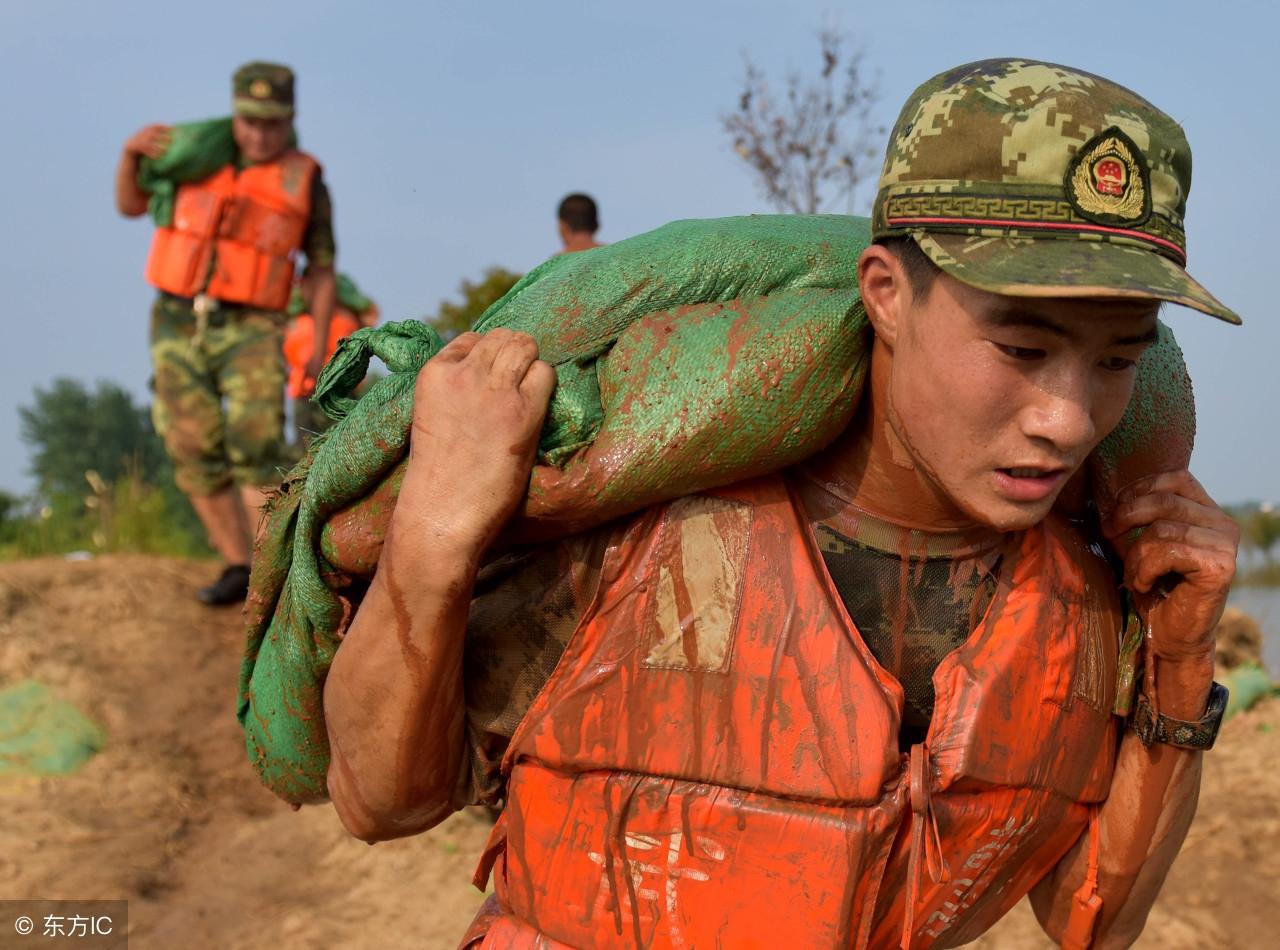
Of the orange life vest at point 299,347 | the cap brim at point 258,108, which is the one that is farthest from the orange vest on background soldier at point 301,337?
the cap brim at point 258,108

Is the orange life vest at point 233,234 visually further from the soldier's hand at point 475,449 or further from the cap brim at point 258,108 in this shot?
the soldier's hand at point 475,449

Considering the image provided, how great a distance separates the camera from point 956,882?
7.63 feet

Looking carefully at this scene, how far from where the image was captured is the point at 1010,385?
6.43 feet

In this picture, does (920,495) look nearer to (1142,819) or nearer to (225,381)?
(1142,819)

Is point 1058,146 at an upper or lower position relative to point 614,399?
upper

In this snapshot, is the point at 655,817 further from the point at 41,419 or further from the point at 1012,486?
the point at 41,419

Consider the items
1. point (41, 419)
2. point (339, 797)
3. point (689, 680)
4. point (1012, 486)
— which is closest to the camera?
point (1012, 486)

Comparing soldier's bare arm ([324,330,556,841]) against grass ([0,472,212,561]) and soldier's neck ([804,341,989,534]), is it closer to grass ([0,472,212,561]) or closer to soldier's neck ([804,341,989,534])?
soldier's neck ([804,341,989,534])

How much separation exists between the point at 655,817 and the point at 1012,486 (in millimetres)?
724

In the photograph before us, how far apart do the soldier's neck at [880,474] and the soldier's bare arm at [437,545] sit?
49 centimetres

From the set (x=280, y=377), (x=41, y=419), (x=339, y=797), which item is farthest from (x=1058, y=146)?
(x=41, y=419)

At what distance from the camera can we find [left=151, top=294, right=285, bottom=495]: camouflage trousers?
7324mm

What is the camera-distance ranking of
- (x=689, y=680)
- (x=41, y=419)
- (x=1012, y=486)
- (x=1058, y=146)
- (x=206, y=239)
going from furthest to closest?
(x=41, y=419) < (x=206, y=239) < (x=689, y=680) < (x=1012, y=486) < (x=1058, y=146)

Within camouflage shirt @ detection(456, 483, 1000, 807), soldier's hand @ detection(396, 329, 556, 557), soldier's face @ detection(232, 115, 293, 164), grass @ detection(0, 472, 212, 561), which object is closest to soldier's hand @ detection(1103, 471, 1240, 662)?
camouflage shirt @ detection(456, 483, 1000, 807)
